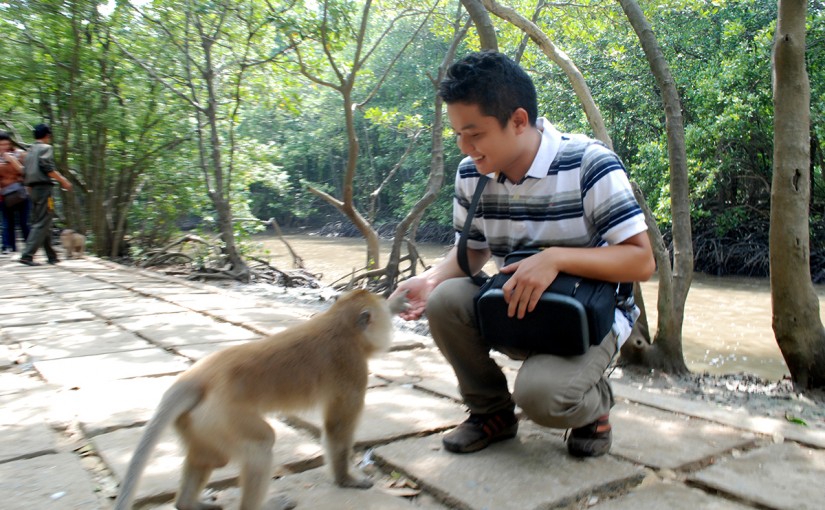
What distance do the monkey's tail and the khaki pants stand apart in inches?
36.7

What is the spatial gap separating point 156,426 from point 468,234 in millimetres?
1364

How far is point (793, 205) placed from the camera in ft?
13.9

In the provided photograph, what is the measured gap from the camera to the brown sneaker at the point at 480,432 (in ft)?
8.02

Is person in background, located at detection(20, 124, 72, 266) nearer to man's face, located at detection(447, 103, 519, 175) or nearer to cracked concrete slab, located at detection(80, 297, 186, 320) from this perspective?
cracked concrete slab, located at detection(80, 297, 186, 320)

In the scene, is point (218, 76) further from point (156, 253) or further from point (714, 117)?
point (714, 117)

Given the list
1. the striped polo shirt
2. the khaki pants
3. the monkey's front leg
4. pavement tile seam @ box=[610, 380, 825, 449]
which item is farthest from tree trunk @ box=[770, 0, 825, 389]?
the monkey's front leg

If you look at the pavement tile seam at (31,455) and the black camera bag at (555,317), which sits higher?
the black camera bag at (555,317)

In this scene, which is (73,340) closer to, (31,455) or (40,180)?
(31,455)

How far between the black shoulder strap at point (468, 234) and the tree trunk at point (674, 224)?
2819mm

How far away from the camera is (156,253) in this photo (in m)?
11.0

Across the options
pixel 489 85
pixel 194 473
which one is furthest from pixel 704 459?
pixel 194 473

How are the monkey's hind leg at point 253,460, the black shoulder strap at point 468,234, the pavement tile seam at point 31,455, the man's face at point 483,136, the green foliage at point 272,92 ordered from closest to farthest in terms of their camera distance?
the monkey's hind leg at point 253,460
the man's face at point 483,136
the pavement tile seam at point 31,455
the black shoulder strap at point 468,234
the green foliage at point 272,92

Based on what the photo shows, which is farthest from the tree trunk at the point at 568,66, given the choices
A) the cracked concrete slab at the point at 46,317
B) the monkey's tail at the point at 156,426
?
the cracked concrete slab at the point at 46,317

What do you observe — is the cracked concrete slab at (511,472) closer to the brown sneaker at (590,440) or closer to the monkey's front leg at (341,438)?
the brown sneaker at (590,440)
